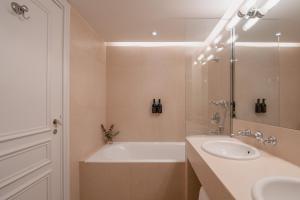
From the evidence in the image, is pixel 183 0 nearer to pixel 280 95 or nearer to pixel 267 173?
pixel 280 95

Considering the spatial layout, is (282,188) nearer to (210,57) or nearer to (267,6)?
(267,6)

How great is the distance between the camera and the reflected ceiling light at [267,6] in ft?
4.34

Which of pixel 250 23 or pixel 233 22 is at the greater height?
pixel 233 22

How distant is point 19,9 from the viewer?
3.92 feet

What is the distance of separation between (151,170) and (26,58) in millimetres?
1622

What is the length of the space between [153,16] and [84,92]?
4.03 feet

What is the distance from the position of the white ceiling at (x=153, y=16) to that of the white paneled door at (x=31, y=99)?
0.46 meters

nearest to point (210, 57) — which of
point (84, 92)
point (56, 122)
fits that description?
point (84, 92)

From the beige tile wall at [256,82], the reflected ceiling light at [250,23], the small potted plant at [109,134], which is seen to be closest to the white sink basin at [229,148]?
the beige tile wall at [256,82]

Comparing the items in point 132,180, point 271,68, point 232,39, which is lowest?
point 132,180

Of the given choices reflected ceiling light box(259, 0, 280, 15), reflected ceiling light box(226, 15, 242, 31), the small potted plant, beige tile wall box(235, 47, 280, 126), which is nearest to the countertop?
beige tile wall box(235, 47, 280, 126)

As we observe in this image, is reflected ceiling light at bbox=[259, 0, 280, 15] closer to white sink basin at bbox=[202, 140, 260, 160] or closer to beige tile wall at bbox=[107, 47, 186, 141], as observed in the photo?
white sink basin at bbox=[202, 140, 260, 160]

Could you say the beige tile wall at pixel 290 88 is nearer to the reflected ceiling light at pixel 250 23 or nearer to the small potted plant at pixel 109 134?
the reflected ceiling light at pixel 250 23

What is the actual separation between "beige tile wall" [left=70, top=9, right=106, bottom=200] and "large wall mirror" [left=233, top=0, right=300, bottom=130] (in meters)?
1.75
